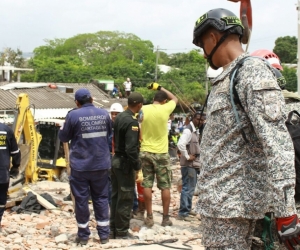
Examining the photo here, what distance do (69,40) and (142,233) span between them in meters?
78.5

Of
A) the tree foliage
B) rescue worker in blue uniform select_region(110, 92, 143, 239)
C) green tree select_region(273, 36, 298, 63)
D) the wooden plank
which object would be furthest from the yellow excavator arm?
green tree select_region(273, 36, 298, 63)

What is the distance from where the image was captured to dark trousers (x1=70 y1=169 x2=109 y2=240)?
287 inches

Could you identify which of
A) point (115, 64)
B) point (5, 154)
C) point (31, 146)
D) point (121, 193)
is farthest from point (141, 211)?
point (115, 64)

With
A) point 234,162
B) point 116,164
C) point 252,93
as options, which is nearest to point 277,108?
point 252,93

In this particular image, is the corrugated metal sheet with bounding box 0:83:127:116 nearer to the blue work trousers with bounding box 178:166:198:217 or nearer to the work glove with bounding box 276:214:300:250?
the blue work trousers with bounding box 178:166:198:217

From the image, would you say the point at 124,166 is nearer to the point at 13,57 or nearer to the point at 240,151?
the point at 240,151

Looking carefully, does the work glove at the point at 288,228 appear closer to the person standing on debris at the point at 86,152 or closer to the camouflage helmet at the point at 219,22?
the camouflage helmet at the point at 219,22

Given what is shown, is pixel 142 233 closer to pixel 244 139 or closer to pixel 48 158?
pixel 244 139

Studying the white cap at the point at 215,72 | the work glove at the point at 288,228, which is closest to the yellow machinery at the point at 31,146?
the white cap at the point at 215,72

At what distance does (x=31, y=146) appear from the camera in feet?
46.9

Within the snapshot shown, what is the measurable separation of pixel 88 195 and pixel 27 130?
6.99m

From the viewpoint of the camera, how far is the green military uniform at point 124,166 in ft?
25.7

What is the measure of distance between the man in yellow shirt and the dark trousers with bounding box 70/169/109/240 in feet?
4.74

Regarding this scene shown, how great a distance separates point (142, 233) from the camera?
844 cm
